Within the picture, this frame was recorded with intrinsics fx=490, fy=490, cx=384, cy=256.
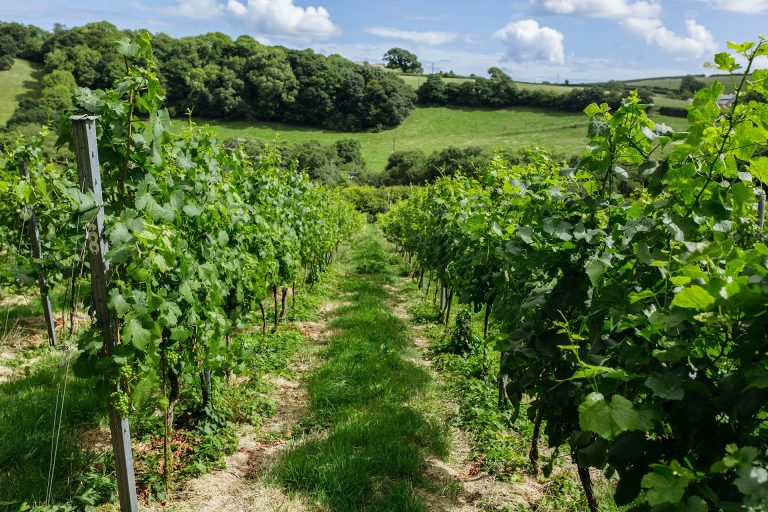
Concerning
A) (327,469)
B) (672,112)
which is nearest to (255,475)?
(327,469)

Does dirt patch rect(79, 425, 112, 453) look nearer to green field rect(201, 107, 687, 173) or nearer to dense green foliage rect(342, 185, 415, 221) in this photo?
dense green foliage rect(342, 185, 415, 221)

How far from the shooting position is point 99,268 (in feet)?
9.15

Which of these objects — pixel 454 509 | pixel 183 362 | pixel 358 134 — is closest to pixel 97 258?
pixel 183 362

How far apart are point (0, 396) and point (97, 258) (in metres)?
2.97

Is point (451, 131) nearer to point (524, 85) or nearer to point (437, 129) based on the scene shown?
point (437, 129)

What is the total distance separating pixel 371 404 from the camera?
522 cm

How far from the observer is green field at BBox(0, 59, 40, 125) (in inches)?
1865

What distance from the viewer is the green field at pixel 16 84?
155ft

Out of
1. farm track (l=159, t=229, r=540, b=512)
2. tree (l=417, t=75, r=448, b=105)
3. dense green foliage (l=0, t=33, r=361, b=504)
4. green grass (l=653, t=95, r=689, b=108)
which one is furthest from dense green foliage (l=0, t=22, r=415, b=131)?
farm track (l=159, t=229, r=540, b=512)

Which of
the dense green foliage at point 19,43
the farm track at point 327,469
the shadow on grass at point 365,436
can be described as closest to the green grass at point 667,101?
the shadow on grass at point 365,436

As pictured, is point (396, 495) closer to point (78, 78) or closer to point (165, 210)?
point (165, 210)

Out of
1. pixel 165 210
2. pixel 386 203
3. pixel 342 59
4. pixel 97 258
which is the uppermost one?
pixel 342 59

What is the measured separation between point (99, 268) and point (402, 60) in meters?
100

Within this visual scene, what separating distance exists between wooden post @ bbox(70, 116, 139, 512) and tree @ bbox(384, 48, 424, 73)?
9797 centimetres
